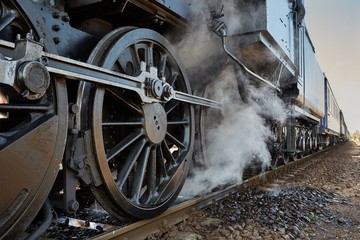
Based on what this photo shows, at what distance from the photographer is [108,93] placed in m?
2.30

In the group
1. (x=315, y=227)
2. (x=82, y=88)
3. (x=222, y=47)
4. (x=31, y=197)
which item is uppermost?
(x=222, y=47)

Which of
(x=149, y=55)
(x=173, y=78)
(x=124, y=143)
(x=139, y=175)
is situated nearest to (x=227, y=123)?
(x=173, y=78)

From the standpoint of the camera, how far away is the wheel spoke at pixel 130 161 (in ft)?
7.30

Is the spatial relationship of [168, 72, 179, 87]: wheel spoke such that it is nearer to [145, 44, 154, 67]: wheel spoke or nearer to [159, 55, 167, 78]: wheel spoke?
[159, 55, 167, 78]: wheel spoke

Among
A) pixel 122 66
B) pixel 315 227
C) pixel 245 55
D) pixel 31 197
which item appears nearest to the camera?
pixel 31 197

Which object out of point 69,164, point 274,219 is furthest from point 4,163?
point 274,219

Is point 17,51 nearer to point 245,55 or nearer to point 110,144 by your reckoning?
point 110,144

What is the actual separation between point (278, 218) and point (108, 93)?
200cm

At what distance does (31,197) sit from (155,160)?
117cm

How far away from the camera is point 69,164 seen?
1.79 m

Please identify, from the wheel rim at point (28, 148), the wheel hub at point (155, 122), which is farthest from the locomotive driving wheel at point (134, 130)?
the wheel rim at point (28, 148)

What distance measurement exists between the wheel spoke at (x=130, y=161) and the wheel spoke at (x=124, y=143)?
68 millimetres

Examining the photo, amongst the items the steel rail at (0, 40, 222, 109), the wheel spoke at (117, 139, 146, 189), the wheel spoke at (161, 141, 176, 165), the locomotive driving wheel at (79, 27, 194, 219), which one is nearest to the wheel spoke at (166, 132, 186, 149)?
the locomotive driving wheel at (79, 27, 194, 219)

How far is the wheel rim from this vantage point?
1.40 meters
